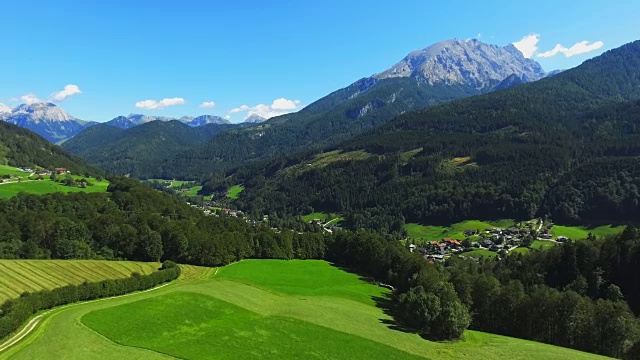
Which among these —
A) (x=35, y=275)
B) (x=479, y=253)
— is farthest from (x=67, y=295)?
(x=479, y=253)

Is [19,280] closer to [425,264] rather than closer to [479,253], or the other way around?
[425,264]

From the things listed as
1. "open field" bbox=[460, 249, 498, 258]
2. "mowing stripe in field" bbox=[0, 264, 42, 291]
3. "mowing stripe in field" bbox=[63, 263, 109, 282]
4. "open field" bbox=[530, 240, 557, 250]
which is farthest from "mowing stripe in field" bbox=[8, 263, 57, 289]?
"open field" bbox=[530, 240, 557, 250]

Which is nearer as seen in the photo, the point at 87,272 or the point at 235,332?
the point at 235,332

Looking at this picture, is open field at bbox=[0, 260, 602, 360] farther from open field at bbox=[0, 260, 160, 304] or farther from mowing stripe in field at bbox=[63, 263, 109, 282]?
mowing stripe in field at bbox=[63, 263, 109, 282]

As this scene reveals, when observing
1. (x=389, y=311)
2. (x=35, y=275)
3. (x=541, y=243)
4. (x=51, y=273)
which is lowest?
(x=541, y=243)

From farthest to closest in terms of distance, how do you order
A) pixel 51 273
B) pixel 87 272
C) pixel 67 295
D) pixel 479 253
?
1. pixel 479 253
2. pixel 87 272
3. pixel 51 273
4. pixel 67 295

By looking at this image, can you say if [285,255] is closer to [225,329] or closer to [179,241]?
[179,241]

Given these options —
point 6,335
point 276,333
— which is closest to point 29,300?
point 6,335
